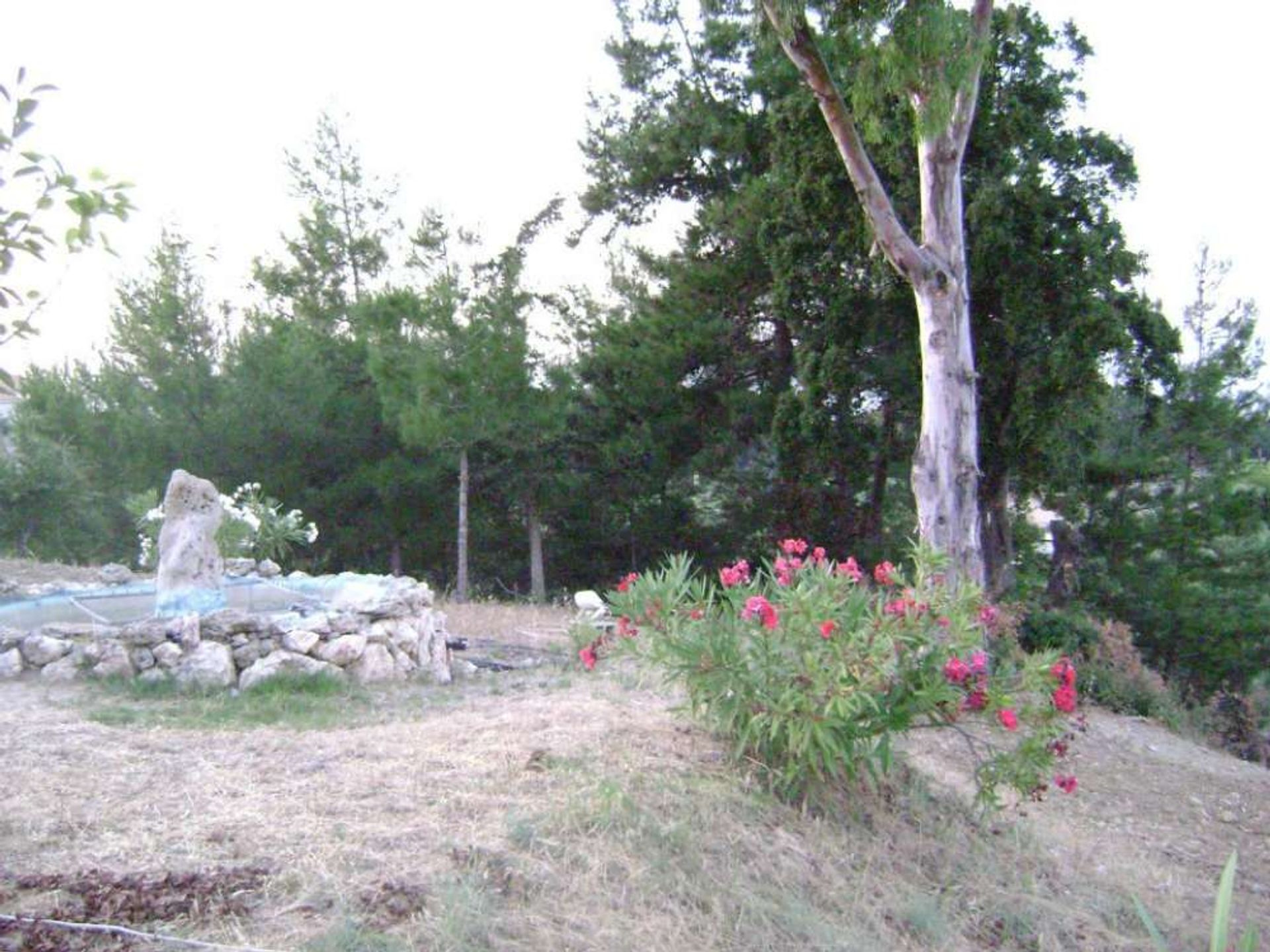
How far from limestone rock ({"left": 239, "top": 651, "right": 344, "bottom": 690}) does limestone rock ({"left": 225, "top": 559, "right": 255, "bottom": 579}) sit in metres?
3.18

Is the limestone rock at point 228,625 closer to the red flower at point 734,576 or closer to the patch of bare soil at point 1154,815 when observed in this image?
the red flower at point 734,576

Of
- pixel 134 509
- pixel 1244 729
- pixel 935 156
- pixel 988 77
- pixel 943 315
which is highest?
pixel 988 77

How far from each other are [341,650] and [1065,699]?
449cm

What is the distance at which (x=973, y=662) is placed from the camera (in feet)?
14.1

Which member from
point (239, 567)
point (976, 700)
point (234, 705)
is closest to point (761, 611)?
point (976, 700)

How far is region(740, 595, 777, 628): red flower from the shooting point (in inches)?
162

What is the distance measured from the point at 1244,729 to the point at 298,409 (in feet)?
45.6

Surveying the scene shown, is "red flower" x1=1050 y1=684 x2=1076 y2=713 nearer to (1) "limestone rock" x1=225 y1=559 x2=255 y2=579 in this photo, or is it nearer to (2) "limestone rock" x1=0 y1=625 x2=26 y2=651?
(2) "limestone rock" x1=0 y1=625 x2=26 y2=651

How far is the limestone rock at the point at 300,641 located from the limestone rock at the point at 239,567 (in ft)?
10.1

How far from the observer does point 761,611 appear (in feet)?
13.6

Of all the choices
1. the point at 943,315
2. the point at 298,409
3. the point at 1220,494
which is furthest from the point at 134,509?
the point at 1220,494

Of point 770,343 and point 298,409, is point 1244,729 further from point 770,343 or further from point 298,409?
point 298,409

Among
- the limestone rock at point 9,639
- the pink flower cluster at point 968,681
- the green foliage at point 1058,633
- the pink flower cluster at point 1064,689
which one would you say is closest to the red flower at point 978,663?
the pink flower cluster at point 968,681

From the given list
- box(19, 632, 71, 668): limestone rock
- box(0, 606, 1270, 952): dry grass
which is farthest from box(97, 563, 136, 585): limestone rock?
box(0, 606, 1270, 952): dry grass
